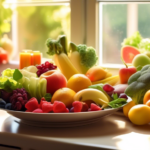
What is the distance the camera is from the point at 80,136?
3.11 feet

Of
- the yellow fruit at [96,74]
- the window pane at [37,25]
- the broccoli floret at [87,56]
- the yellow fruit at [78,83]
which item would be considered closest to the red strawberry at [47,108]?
the yellow fruit at [78,83]

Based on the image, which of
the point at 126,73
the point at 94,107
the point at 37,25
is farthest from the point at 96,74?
the point at 37,25

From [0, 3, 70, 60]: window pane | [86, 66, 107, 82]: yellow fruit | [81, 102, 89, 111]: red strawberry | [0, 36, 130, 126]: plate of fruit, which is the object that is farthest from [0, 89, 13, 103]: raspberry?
[0, 3, 70, 60]: window pane

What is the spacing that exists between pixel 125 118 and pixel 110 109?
0.14 metres

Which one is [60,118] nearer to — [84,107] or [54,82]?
[84,107]

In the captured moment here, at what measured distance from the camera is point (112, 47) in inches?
67.6

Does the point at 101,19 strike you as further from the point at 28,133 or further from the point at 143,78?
the point at 28,133

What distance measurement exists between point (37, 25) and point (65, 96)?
0.97 metres

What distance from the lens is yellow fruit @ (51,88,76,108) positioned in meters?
1.10

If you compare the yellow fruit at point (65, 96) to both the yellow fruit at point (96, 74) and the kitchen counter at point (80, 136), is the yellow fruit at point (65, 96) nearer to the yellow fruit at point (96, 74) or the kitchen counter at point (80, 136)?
the kitchen counter at point (80, 136)

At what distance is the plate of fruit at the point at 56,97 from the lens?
994 millimetres

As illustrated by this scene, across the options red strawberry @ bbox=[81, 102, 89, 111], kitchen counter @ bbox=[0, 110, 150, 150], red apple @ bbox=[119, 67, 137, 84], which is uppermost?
red apple @ bbox=[119, 67, 137, 84]

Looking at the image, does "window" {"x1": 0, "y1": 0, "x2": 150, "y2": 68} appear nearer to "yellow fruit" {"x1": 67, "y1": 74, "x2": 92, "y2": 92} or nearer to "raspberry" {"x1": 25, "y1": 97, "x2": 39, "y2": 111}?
"yellow fruit" {"x1": 67, "y1": 74, "x2": 92, "y2": 92}

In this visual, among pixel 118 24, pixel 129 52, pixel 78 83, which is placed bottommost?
pixel 78 83
